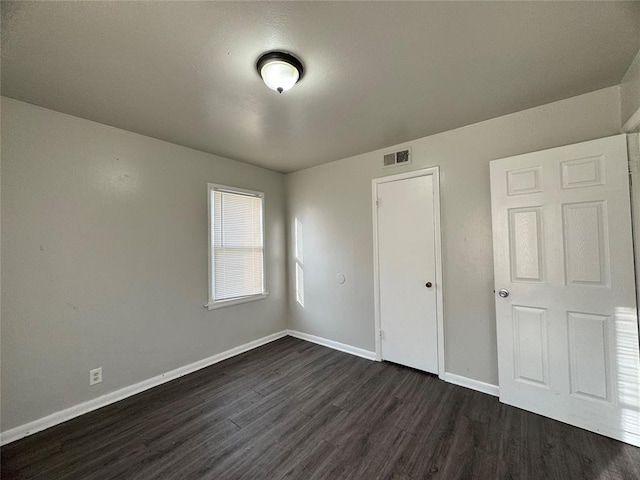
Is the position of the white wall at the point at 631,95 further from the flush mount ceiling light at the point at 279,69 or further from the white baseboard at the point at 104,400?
the white baseboard at the point at 104,400

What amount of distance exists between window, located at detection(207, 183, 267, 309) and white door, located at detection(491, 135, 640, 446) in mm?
2860

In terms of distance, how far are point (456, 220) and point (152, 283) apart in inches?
127

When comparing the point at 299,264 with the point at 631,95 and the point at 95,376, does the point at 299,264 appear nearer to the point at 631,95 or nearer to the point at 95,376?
the point at 95,376

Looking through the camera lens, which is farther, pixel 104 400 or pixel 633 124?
pixel 104 400

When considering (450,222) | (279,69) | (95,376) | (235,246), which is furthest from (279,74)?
(95,376)

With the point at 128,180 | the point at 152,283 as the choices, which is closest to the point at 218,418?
the point at 152,283

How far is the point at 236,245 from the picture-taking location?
11.1 ft

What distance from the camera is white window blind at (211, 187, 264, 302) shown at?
10.5ft

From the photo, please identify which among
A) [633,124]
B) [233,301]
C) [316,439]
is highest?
[633,124]

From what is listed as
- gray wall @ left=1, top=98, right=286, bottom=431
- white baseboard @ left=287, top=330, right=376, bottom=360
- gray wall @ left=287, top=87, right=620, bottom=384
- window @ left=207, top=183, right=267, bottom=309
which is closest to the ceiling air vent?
gray wall @ left=287, top=87, right=620, bottom=384

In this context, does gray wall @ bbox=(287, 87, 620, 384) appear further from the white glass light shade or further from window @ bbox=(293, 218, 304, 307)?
the white glass light shade

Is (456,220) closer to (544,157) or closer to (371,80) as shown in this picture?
(544,157)

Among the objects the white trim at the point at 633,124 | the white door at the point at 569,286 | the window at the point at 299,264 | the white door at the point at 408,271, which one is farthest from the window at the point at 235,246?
the white trim at the point at 633,124

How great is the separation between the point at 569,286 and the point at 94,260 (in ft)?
13.2
